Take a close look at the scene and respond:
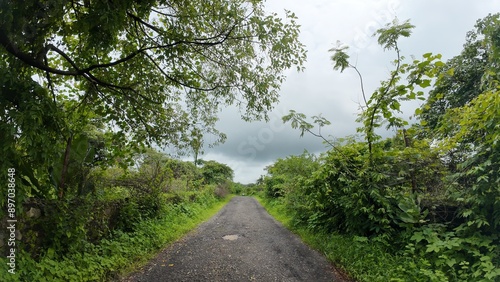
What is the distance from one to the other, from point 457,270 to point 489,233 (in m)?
0.78

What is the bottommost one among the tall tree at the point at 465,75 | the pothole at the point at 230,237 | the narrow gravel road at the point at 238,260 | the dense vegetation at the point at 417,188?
the narrow gravel road at the point at 238,260

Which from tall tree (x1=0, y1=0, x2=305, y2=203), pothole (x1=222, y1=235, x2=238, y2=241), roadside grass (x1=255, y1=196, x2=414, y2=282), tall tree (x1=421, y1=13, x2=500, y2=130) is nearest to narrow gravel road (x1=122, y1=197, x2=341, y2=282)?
pothole (x1=222, y1=235, x2=238, y2=241)

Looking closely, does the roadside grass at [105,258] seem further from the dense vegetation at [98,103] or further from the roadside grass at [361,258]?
the roadside grass at [361,258]

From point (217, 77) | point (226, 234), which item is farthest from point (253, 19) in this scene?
point (226, 234)

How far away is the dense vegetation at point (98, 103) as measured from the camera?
378 cm

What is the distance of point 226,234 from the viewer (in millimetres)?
9578

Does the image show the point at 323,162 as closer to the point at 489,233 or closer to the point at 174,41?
the point at 489,233

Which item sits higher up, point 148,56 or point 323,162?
point 148,56

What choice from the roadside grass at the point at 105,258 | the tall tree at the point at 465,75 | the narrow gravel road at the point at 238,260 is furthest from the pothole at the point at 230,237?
the tall tree at the point at 465,75

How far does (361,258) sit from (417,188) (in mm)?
2012

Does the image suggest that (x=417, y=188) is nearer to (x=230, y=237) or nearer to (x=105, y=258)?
(x=230, y=237)

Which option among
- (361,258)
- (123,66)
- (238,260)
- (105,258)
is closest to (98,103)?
(123,66)

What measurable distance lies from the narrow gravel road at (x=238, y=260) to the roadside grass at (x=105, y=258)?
0.28m

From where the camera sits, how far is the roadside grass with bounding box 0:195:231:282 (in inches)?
156
